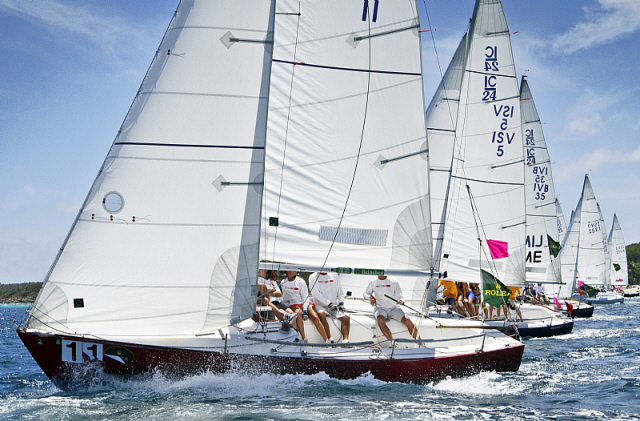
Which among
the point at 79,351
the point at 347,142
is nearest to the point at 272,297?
the point at 347,142

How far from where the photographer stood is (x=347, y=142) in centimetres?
1109

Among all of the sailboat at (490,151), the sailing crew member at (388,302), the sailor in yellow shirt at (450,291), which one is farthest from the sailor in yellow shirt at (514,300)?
the sailing crew member at (388,302)

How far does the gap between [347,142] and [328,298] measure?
9.35 ft

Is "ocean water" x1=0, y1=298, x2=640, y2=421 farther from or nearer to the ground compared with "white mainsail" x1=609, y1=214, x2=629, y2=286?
nearer to the ground

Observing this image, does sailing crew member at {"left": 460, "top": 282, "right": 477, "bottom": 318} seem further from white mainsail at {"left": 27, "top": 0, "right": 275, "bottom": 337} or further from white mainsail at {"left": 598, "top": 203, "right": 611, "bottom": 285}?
white mainsail at {"left": 598, "top": 203, "right": 611, "bottom": 285}

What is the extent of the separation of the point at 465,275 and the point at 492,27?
750cm

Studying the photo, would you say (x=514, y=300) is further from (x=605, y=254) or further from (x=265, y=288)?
(x=605, y=254)

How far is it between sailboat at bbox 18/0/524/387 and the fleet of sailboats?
2 cm

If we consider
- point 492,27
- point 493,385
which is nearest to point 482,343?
point 493,385

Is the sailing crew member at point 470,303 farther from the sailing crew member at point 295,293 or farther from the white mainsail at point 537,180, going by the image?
the sailing crew member at point 295,293

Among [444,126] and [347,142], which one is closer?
[347,142]

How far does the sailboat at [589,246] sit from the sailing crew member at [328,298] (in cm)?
3623

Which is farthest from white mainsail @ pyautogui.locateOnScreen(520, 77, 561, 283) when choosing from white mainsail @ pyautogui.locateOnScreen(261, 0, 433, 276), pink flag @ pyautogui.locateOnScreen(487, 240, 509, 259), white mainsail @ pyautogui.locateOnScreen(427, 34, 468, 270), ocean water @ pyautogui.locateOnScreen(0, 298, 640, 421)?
white mainsail @ pyautogui.locateOnScreen(261, 0, 433, 276)

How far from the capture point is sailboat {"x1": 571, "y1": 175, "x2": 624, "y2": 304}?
4309 centimetres
